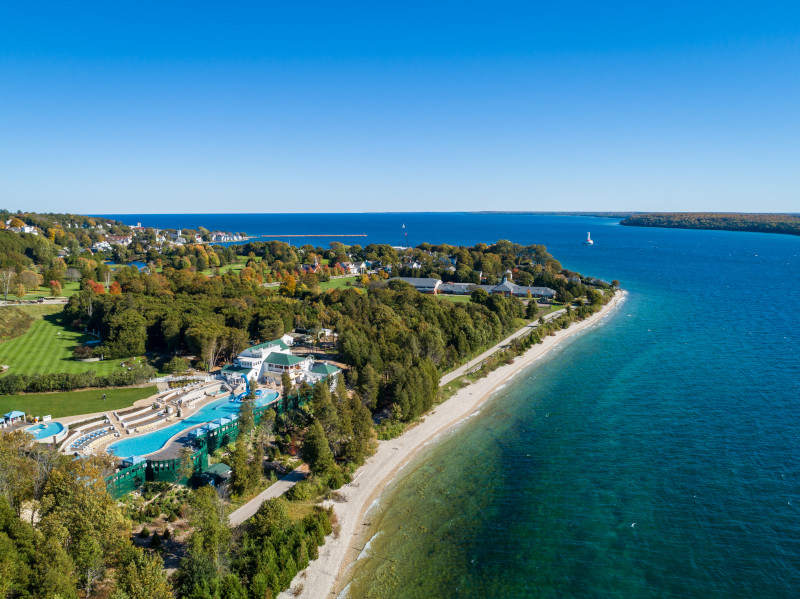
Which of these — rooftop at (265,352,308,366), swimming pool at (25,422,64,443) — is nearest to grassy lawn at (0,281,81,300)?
swimming pool at (25,422,64,443)

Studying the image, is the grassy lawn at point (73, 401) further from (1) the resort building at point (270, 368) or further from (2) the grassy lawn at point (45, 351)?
(1) the resort building at point (270, 368)

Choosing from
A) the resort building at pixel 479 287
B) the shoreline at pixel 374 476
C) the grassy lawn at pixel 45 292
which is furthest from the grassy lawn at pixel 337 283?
the shoreline at pixel 374 476

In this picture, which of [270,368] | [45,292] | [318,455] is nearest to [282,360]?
[270,368]

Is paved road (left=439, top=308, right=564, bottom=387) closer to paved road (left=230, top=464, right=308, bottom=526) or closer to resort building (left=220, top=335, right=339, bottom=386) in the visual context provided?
resort building (left=220, top=335, right=339, bottom=386)

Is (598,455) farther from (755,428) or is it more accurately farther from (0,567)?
(0,567)

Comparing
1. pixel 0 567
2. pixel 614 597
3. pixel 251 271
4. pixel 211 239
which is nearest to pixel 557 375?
pixel 614 597
